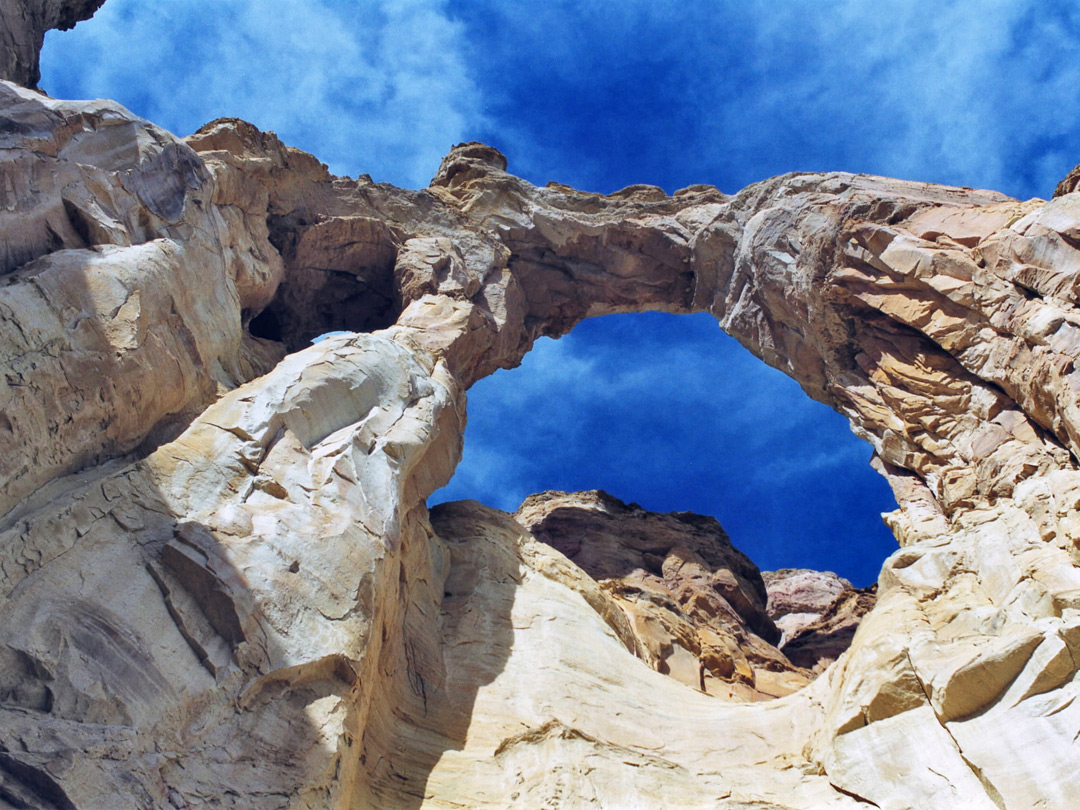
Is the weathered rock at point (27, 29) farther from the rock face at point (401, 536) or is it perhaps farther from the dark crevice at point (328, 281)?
the dark crevice at point (328, 281)

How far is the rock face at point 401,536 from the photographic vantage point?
1119cm

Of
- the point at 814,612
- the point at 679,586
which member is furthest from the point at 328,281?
the point at 814,612

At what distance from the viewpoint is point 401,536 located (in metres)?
16.5

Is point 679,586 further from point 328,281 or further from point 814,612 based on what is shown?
point 328,281

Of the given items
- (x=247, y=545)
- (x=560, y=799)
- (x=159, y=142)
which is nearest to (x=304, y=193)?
(x=159, y=142)

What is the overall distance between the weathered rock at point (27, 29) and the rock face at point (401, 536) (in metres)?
4.29

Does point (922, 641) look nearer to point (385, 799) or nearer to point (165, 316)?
point (385, 799)

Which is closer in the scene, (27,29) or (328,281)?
(27,29)

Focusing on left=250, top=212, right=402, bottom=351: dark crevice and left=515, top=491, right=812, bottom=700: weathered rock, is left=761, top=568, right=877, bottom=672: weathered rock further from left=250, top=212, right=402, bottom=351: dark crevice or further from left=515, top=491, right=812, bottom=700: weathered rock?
left=250, top=212, right=402, bottom=351: dark crevice

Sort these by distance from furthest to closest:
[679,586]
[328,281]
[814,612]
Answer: [814,612] < [679,586] < [328,281]

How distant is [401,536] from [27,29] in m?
16.9

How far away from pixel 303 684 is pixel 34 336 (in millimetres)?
5735

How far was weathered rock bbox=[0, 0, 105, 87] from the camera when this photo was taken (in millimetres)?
22016

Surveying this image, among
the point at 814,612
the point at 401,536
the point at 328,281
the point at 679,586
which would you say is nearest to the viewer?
the point at 401,536
